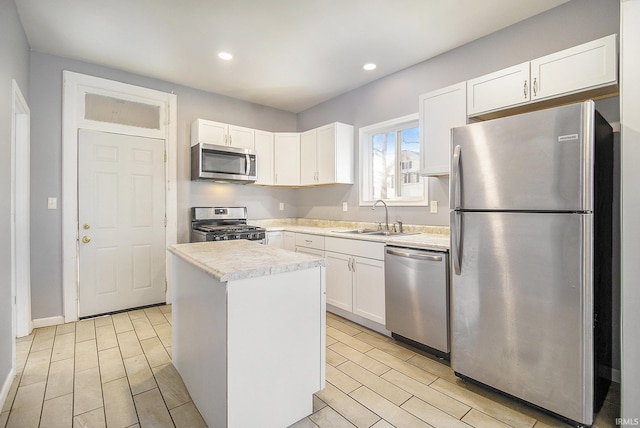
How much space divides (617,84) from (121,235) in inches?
175

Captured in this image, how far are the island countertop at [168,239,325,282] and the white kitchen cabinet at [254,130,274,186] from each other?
2228mm

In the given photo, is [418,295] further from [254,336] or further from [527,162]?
[254,336]

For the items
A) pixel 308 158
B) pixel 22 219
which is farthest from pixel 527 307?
pixel 22 219

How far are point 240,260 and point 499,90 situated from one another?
2.20m

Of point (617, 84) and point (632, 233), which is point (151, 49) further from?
point (632, 233)

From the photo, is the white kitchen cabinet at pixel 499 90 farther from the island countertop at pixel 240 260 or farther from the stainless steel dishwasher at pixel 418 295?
the island countertop at pixel 240 260

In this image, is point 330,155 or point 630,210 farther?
point 330,155

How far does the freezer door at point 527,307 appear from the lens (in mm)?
1567

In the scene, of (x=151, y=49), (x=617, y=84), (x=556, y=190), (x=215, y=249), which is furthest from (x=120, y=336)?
(x=617, y=84)

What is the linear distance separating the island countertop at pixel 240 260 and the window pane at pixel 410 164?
6.49 feet

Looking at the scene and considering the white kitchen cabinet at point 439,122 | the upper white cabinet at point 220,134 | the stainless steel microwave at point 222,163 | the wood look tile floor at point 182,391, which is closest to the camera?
the wood look tile floor at point 182,391

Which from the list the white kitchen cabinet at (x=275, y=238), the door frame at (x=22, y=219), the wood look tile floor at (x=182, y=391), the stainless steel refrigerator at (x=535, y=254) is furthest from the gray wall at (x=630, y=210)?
the door frame at (x=22, y=219)

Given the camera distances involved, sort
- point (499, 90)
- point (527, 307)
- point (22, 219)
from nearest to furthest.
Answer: point (527, 307) < point (499, 90) < point (22, 219)

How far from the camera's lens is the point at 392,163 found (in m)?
3.60
